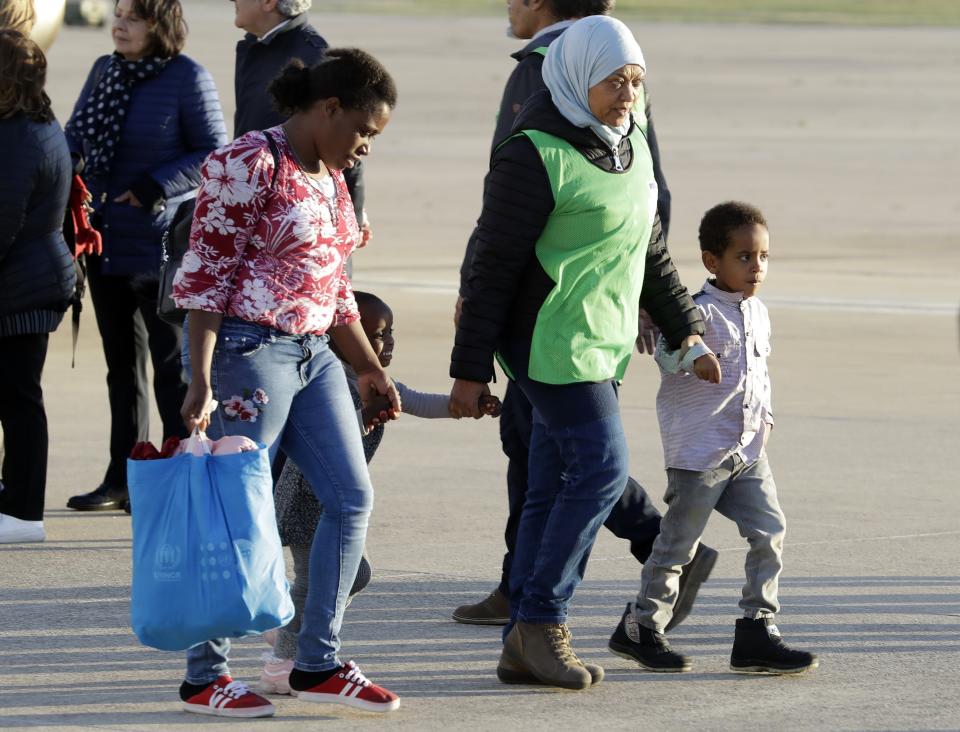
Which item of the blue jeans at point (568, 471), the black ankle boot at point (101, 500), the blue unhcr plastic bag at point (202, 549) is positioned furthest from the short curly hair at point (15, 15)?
the blue unhcr plastic bag at point (202, 549)

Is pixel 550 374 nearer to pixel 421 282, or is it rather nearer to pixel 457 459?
pixel 457 459

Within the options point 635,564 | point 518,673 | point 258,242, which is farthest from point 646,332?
point 258,242

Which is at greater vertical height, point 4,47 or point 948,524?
point 4,47

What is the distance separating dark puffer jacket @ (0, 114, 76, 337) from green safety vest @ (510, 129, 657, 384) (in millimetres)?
2420

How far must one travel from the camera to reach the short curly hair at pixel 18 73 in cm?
684

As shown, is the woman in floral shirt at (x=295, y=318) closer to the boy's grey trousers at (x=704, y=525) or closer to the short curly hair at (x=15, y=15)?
the boy's grey trousers at (x=704, y=525)

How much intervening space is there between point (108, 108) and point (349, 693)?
317cm

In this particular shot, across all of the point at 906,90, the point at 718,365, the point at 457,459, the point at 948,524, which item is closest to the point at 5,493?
the point at 457,459

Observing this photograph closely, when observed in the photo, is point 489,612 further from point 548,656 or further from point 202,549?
point 202,549

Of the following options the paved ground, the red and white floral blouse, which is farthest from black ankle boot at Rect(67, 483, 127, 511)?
the red and white floral blouse

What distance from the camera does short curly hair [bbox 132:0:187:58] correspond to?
24.2 ft

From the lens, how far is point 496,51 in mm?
56250

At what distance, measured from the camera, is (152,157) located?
24.7 ft

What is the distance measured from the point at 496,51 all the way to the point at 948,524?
4964cm
